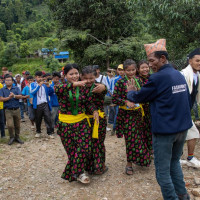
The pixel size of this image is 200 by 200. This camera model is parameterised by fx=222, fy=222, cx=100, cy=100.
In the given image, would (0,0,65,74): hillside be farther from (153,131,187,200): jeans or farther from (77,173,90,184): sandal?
(153,131,187,200): jeans

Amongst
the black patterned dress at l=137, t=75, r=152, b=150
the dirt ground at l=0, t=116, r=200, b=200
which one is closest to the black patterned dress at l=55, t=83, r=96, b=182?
the dirt ground at l=0, t=116, r=200, b=200

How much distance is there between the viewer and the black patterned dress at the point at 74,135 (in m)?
3.38

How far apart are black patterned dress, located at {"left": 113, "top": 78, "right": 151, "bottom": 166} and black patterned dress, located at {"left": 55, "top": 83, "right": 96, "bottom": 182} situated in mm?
572

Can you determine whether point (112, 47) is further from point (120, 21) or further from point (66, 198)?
point (66, 198)

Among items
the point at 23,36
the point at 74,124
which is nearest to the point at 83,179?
the point at 74,124

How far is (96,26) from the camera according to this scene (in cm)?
1398

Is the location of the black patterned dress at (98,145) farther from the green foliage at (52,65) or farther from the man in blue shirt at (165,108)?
the green foliage at (52,65)

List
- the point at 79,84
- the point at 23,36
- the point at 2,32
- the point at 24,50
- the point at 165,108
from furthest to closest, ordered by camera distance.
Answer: the point at 2,32 → the point at 23,36 → the point at 24,50 → the point at 79,84 → the point at 165,108

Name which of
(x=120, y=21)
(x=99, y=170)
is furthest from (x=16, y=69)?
(x=99, y=170)

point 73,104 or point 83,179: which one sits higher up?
point 73,104

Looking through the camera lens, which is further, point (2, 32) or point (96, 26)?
point (2, 32)

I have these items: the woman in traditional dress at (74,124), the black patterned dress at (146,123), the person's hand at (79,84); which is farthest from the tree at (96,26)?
the person's hand at (79,84)

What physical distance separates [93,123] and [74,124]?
0.43 m

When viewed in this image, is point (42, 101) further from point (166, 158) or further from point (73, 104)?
Answer: point (166, 158)
